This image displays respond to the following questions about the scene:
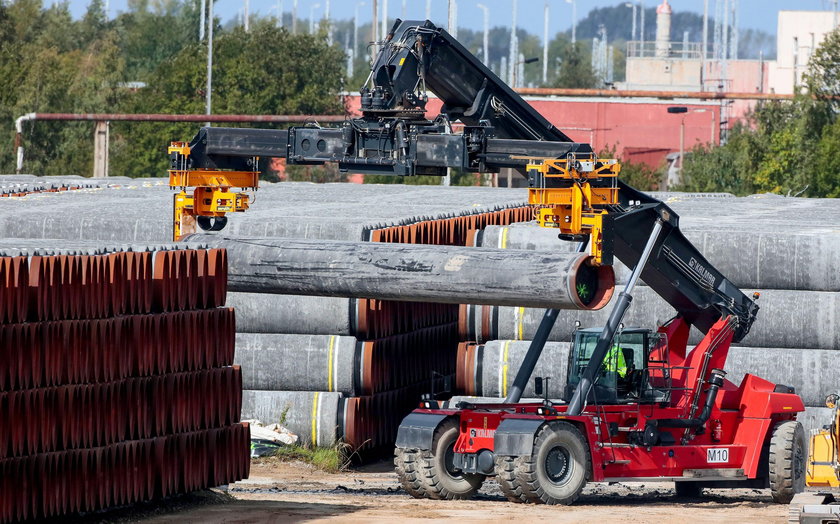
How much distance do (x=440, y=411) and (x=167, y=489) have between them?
374 centimetres

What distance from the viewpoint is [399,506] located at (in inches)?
654

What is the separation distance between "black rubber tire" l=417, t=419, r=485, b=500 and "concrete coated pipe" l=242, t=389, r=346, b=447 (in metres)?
4.19

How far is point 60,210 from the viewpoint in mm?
25109

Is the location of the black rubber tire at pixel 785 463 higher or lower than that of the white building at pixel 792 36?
lower

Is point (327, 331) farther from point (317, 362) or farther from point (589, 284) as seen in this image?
point (589, 284)

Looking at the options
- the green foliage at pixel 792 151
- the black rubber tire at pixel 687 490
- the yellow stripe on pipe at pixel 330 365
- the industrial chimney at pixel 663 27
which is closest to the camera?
the black rubber tire at pixel 687 490

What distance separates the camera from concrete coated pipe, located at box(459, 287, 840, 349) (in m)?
20.5

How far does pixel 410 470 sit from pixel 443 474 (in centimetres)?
38

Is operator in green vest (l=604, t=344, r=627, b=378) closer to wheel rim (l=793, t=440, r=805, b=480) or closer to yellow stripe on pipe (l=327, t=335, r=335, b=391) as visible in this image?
wheel rim (l=793, t=440, r=805, b=480)

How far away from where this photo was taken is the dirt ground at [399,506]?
15.4 m

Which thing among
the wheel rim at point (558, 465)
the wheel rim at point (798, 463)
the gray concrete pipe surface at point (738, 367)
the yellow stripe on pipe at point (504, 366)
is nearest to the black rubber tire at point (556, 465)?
the wheel rim at point (558, 465)

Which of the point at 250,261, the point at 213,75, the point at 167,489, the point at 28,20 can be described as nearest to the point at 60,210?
the point at 250,261

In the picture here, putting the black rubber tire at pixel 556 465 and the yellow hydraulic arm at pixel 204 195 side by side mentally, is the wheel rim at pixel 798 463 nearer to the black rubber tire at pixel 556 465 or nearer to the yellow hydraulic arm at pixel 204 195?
the black rubber tire at pixel 556 465

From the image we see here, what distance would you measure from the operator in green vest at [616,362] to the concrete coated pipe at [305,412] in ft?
16.9
